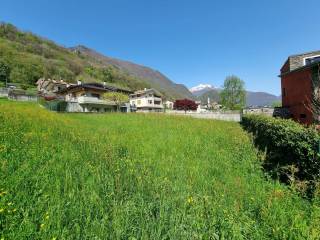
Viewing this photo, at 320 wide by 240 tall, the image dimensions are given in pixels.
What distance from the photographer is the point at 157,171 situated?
17.8ft

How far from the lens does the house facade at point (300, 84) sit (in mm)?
20003

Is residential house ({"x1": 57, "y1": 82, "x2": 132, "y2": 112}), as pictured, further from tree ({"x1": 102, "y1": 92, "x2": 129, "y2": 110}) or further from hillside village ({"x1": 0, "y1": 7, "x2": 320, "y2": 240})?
hillside village ({"x1": 0, "y1": 7, "x2": 320, "y2": 240})

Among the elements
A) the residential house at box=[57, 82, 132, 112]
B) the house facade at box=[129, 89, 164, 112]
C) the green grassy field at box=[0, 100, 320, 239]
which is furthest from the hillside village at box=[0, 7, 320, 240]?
the house facade at box=[129, 89, 164, 112]

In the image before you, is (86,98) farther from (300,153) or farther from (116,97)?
(300,153)

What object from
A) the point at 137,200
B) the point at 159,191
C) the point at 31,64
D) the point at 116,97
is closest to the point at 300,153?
the point at 159,191

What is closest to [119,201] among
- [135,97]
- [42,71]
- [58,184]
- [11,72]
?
[58,184]

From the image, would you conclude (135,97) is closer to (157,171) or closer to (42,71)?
(42,71)

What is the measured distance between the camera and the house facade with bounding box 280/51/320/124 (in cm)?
2000

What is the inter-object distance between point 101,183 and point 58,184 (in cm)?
82

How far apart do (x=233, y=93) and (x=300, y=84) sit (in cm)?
5822

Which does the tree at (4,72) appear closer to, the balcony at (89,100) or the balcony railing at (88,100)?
the balcony railing at (88,100)

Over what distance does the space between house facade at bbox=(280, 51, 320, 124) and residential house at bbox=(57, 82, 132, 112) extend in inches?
1475

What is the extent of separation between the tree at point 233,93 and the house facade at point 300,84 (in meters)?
50.7

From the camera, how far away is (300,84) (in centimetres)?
2262
